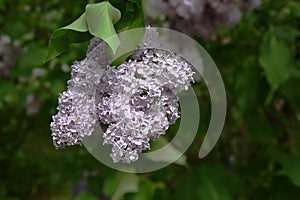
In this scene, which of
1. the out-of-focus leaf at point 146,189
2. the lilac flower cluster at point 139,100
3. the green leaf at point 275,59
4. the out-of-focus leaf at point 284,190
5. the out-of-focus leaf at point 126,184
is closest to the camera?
the lilac flower cluster at point 139,100

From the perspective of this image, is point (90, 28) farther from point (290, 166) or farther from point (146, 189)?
point (290, 166)

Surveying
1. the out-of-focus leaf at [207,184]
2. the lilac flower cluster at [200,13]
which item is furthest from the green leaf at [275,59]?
the out-of-focus leaf at [207,184]

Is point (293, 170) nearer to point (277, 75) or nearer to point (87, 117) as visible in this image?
point (277, 75)

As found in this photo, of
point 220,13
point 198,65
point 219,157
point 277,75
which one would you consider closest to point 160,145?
point 198,65

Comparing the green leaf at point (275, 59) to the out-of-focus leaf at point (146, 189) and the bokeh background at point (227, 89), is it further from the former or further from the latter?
the out-of-focus leaf at point (146, 189)

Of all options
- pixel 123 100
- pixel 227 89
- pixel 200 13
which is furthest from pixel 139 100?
pixel 227 89

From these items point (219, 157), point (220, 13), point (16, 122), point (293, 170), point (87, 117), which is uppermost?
point (87, 117)

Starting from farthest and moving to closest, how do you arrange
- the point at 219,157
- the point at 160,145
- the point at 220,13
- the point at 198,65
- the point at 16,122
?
the point at 16,122 < the point at 219,157 < the point at 220,13 < the point at 198,65 < the point at 160,145
